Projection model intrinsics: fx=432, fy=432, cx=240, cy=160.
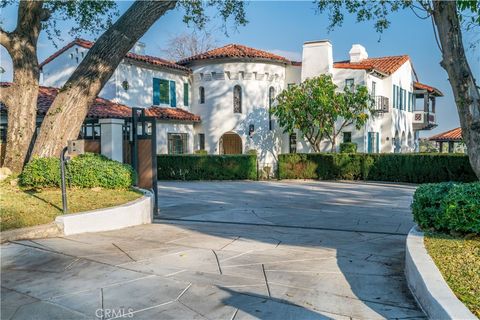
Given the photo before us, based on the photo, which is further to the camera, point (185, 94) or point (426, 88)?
point (426, 88)

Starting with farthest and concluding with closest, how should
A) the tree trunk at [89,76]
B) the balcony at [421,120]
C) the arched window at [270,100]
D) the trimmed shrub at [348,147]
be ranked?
the balcony at [421,120] < the arched window at [270,100] < the trimmed shrub at [348,147] < the tree trunk at [89,76]

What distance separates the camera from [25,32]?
11391mm

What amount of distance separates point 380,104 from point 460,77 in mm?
21933

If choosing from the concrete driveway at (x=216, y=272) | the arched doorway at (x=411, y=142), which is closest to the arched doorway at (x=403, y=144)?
the arched doorway at (x=411, y=142)

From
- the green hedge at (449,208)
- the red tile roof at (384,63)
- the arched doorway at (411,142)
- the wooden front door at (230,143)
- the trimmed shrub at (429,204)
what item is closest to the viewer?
the green hedge at (449,208)

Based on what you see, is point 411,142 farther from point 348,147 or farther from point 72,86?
point 72,86

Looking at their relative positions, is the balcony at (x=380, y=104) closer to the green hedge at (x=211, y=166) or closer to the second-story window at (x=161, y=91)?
the green hedge at (x=211, y=166)

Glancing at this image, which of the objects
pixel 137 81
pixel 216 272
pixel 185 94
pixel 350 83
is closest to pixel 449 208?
pixel 216 272

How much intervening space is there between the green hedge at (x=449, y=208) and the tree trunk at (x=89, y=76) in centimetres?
794

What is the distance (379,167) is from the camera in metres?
18.9

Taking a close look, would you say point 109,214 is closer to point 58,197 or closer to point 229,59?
point 58,197

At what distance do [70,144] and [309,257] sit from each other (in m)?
4.29

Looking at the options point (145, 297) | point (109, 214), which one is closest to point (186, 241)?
→ point (109, 214)

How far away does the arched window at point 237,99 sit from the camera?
87.3 ft
